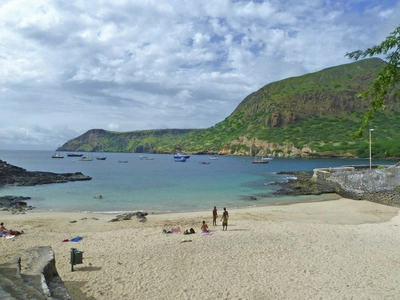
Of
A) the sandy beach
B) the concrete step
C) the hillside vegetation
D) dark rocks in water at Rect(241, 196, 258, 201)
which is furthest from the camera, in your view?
the hillside vegetation

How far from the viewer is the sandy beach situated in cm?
1064

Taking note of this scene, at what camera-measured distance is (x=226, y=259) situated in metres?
13.6

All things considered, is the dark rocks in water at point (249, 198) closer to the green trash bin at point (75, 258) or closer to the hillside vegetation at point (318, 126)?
the green trash bin at point (75, 258)

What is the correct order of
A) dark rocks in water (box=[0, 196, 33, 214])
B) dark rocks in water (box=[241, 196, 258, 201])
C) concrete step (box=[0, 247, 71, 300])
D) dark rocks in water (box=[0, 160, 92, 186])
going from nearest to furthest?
concrete step (box=[0, 247, 71, 300]), dark rocks in water (box=[0, 196, 33, 214]), dark rocks in water (box=[241, 196, 258, 201]), dark rocks in water (box=[0, 160, 92, 186])

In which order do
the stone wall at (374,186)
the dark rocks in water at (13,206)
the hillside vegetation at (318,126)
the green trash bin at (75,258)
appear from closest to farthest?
the green trash bin at (75,258), the dark rocks in water at (13,206), the stone wall at (374,186), the hillside vegetation at (318,126)

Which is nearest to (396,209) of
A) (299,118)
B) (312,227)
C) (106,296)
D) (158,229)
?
(312,227)

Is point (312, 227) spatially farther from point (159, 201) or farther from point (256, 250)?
point (159, 201)

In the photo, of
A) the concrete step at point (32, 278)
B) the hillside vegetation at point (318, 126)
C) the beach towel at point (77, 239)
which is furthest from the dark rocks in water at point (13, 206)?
the hillside vegetation at point (318, 126)

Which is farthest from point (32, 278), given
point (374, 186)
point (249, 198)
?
point (374, 186)

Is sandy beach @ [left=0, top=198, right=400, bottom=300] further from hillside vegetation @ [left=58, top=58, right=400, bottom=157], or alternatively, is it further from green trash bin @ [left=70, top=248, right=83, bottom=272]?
hillside vegetation @ [left=58, top=58, right=400, bottom=157]

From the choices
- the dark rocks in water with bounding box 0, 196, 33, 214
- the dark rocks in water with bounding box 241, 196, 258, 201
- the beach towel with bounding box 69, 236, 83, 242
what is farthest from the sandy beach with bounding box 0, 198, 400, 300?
the dark rocks in water with bounding box 241, 196, 258, 201

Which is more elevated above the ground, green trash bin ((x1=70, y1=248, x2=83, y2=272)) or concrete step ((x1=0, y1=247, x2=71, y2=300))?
concrete step ((x1=0, y1=247, x2=71, y2=300))

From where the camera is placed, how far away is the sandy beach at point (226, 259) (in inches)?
419

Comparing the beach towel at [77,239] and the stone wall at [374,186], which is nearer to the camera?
the beach towel at [77,239]
